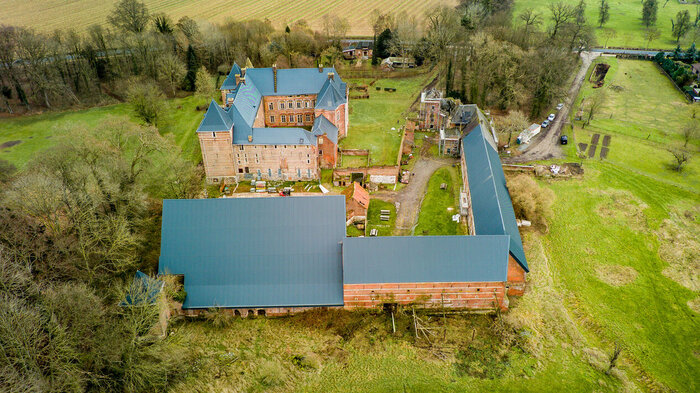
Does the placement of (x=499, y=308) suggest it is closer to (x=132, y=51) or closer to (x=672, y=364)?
(x=672, y=364)

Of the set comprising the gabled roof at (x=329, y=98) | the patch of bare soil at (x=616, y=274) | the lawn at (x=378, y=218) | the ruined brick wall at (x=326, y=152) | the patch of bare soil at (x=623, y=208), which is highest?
the gabled roof at (x=329, y=98)

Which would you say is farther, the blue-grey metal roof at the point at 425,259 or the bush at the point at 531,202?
the bush at the point at 531,202

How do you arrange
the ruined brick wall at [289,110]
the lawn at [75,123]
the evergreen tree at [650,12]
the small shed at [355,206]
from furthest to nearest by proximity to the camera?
1. the evergreen tree at [650,12]
2. the ruined brick wall at [289,110]
3. the lawn at [75,123]
4. the small shed at [355,206]

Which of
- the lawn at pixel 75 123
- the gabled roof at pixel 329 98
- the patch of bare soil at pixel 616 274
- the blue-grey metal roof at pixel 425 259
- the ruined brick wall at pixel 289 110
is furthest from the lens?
the ruined brick wall at pixel 289 110

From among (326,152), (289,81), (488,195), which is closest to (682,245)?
(488,195)

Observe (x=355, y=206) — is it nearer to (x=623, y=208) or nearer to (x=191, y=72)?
(x=623, y=208)

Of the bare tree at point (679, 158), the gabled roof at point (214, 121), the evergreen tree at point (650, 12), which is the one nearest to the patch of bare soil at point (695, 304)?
the bare tree at point (679, 158)

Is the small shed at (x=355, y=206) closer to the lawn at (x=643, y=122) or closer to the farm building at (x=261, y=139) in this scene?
the farm building at (x=261, y=139)

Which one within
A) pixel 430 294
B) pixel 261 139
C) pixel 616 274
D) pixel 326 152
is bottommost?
pixel 616 274
